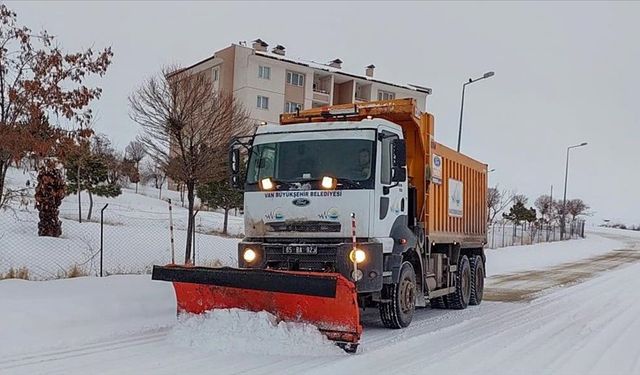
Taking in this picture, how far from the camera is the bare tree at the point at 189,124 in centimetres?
1627

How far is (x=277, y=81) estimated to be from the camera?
51031 mm

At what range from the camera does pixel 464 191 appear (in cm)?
1273

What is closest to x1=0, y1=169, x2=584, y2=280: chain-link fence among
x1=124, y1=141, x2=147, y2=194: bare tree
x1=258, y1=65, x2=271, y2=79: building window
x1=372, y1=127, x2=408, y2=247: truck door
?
x1=372, y1=127, x2=408, y2=247: truck door

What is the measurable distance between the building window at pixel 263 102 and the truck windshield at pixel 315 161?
41.9 m

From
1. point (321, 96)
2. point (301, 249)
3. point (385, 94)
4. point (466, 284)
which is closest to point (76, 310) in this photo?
point (301, 249)

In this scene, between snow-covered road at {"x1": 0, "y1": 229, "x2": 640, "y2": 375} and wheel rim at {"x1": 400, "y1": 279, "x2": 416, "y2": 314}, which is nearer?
snow-covered road at {"x1": 0, "y1": 229, "x2": 640, "y2": 375}

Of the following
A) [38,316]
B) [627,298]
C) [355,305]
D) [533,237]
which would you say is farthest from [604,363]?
[533,237]

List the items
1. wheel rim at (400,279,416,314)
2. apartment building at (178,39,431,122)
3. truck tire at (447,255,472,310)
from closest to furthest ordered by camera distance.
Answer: wheel rim at (400,279,416,314) < truck tire at (447,255,472,310) < apartment building at (178,39,431,122)

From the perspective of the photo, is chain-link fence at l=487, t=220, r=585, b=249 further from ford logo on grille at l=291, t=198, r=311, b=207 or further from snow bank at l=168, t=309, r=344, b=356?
snow bank at l=168, t=309, r=344, b=356

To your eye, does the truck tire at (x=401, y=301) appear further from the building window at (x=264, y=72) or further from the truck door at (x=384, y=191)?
the building window at (x=264, y=72)

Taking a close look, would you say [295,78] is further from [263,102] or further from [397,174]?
[397,174]

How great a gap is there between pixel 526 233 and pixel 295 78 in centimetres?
2173

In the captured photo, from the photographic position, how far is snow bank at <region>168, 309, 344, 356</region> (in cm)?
737

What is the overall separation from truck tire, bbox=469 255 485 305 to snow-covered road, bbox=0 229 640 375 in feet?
6.52
